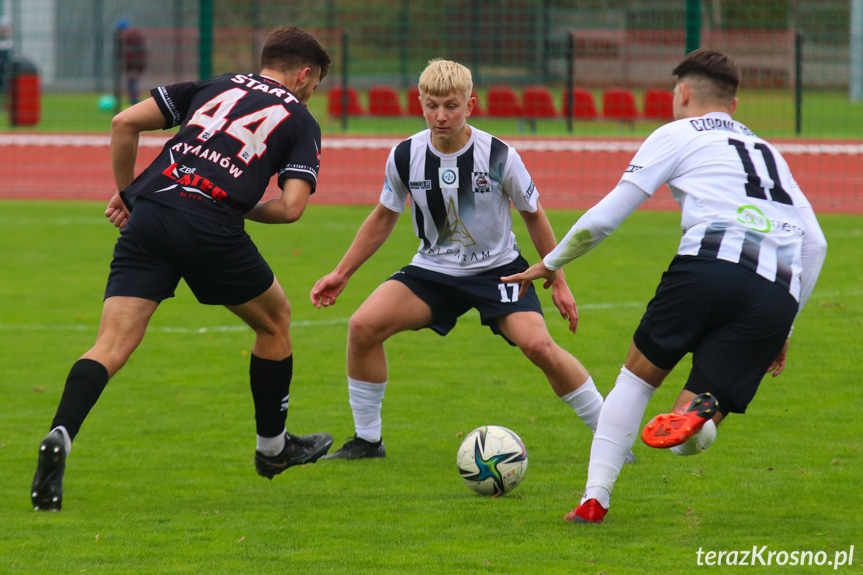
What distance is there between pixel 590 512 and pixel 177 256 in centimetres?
187

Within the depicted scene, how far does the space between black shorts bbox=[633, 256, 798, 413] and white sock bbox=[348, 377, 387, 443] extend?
1.74 meters

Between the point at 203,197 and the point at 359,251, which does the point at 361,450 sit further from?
the point at 203,197

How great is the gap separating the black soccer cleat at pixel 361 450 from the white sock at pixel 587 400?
883 millimetres

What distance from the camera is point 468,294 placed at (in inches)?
196

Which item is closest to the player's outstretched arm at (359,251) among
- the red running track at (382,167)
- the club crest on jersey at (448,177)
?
the club crest on jersey at (448,177)

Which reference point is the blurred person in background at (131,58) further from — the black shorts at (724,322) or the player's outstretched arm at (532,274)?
the black shorts at (724,322)

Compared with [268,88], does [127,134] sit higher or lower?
lower

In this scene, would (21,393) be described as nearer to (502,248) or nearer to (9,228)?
(502,248)

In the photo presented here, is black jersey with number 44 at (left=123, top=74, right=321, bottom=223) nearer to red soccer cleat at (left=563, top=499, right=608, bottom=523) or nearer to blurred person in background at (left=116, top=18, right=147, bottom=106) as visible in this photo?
red soccer cleat at (left=563, top=499, right=608, bottom=523)

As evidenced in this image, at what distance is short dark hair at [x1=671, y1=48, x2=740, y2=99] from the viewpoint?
394 cm

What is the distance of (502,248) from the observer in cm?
504

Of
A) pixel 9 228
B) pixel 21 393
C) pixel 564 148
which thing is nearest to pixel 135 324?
pixel 21 393

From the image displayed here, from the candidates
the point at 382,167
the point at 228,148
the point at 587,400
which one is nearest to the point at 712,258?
the point at 587,400

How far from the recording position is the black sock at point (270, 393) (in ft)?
15.7
